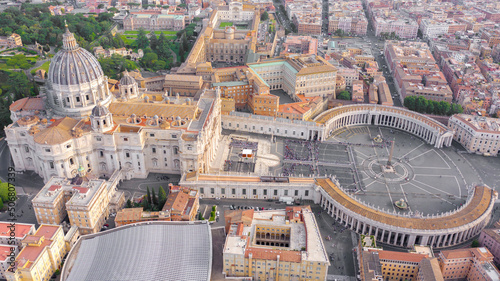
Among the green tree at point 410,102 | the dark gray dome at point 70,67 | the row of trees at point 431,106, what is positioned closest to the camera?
the dark gray dome at point 70,67

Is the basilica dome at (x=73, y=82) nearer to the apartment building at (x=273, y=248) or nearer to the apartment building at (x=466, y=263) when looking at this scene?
the apartment building at (x=273, y=248)

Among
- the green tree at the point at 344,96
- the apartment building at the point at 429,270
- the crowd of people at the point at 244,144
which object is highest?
the green tree at the point at 344,96

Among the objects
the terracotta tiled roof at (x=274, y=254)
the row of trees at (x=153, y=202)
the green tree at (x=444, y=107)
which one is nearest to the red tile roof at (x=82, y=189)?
the row of trees at (x=153, y=202)

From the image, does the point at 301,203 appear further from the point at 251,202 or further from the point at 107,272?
the point at 107,272

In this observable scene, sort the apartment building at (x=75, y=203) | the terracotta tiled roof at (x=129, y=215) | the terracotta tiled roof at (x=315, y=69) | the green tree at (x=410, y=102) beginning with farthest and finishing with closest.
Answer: the terracotta tiled roof at (x=315, y=69)
the green tree at (x=410, y=102)
the terracotta tiled roof at (x=129, y=215)
the apartment building at (x=75, y=203)

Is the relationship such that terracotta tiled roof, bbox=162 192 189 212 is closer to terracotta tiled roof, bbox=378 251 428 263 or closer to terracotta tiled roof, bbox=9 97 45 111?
terracotta tiled roof, bbox=378 251 428 263

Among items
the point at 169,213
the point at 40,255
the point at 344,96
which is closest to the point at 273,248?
the point at 169,213
